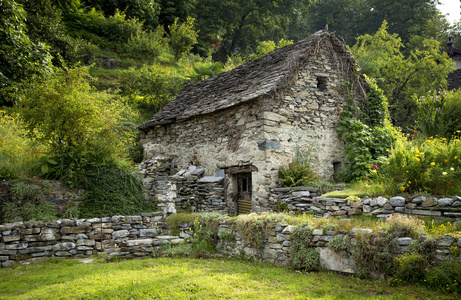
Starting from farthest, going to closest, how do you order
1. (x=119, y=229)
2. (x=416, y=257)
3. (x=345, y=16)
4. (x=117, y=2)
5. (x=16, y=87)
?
(x=345, y=16)
(x=117, y=2)
(x=16, y=87)
(x=119, y=229)
(x=416, y=257)

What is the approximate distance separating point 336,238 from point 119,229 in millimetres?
5191

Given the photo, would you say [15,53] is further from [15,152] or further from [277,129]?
[277,129]

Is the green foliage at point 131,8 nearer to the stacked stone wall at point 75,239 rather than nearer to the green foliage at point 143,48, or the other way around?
the green foliage at point 143,48

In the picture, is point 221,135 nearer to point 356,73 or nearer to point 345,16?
point 356,73

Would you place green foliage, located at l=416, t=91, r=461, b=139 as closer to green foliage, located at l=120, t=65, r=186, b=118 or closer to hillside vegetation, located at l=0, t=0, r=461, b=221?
hillside vegetation, located at l=0, t=0, r=461, b=221

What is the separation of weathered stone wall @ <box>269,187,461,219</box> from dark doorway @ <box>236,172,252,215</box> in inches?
45.4

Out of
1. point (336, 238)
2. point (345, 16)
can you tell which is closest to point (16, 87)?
point (336, 238)

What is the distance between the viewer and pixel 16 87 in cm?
858

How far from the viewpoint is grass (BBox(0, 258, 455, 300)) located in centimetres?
446

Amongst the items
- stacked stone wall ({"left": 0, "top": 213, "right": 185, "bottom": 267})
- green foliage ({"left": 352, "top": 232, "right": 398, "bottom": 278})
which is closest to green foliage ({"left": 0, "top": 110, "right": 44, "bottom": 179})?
stacked stone wall ({"left": 0, "top": 213, "right": 185, "bottom": 267})

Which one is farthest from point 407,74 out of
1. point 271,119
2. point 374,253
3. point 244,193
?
point 374,253

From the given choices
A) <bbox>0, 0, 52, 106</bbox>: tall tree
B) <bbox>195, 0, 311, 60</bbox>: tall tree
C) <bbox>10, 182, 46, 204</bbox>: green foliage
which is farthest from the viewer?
<bbox>195, 0, 311, 60</bbox>: tall tree

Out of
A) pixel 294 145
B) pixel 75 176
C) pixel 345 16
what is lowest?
pixel 75 176

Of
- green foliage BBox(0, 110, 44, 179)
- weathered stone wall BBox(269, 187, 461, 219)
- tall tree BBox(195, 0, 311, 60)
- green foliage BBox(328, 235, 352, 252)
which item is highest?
tall tree BBox(195, 0, 311, 60)
